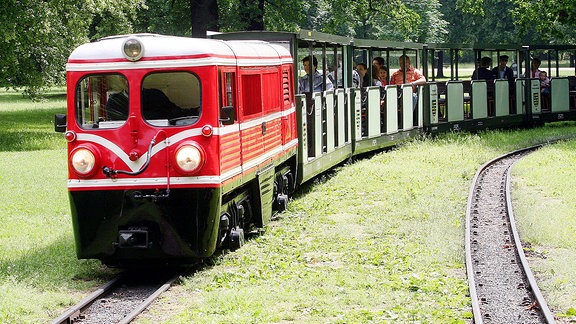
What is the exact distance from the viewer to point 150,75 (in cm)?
1069

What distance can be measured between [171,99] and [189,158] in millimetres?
657

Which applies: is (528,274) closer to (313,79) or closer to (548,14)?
(313,79)

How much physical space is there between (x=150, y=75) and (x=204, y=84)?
0.53 m

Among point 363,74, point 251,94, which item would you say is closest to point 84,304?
point 251,94

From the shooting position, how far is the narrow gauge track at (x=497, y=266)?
29.8 feet

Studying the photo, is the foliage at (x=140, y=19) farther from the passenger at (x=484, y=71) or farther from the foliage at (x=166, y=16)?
the passenger at (x=484, y=71)

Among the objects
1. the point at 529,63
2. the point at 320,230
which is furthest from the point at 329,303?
the point at 529,63

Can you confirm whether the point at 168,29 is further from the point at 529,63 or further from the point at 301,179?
the point at 301,179

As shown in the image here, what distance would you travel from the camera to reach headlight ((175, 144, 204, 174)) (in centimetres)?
1048

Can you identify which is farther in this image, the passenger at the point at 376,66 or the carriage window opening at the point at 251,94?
the passenger at the point at 376,66

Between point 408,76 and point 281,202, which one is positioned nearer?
Result: point 281,202

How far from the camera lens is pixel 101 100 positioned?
35.1 ft

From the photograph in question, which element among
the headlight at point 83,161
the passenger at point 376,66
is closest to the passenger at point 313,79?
the passenger at point 376,66

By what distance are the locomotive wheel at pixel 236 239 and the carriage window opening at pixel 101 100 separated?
6.40ft
